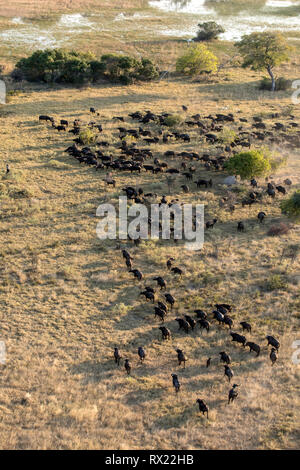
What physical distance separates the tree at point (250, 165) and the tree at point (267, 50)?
2882 cm

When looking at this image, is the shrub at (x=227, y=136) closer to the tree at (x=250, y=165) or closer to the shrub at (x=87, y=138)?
the tree at (x=250, y=165)

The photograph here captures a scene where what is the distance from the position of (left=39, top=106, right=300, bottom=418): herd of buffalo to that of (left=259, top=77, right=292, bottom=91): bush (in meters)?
12.7

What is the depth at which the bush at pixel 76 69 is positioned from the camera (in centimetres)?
5222

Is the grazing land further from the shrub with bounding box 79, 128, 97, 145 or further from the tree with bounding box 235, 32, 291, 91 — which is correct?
the tree with bounding box 235, 32, 291, 91

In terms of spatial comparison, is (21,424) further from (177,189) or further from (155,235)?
(177,189)

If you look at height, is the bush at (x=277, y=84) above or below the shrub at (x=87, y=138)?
above

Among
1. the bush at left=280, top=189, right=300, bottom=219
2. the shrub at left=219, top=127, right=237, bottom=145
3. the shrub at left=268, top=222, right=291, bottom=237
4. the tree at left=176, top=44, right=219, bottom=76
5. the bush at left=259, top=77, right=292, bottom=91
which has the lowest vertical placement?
the shrub at left=268, top=222, right=291, bottom=237

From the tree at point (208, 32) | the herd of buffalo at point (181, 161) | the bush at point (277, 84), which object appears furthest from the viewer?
the tree at point (208, 32)

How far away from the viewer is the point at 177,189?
92.0 feet

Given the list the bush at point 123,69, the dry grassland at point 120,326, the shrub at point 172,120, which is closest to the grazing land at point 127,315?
the dry grassland at point 120,326

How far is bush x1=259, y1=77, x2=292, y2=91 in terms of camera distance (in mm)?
53375

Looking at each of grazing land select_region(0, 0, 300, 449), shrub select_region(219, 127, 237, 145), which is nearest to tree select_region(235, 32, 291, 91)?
shrub select_region(219, 127, 237, 145)

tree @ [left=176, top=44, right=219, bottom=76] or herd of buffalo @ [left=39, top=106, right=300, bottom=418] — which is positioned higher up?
tree @ [left=176, top=44, right=219, bottom=76]
